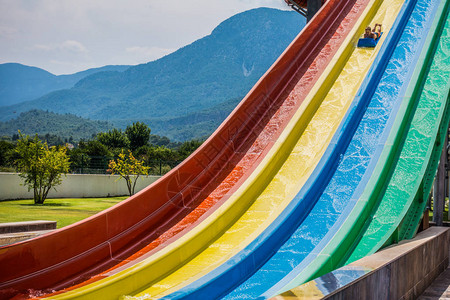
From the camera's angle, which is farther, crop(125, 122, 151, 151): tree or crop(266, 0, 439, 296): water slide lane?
crop(125, 122, 151, 151): tree

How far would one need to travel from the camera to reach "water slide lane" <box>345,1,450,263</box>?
5957mm

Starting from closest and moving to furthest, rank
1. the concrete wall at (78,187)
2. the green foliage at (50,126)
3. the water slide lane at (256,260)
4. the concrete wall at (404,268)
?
the concrete wall at (404,268) < the water slide lane at (256,260) < the concrete wall at (78,187) < the green foliage at (50,126)

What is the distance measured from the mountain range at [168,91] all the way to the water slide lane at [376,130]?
114298 millimetres

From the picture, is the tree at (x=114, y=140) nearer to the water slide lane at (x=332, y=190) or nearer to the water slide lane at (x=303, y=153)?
the water slide lane at (x=303, y=153)

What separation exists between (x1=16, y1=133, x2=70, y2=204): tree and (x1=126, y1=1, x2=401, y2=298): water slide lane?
1064 centimetres

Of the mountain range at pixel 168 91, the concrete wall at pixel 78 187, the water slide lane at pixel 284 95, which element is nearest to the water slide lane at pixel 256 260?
the water slide lane at pixel 284 95

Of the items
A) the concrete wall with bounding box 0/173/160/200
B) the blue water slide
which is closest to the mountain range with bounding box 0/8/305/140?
the concrete wall with bounding box 0/173/160/200

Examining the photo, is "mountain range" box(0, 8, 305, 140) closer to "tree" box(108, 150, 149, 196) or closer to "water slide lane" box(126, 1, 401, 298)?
"tree" box(108, 150, 149, 196)

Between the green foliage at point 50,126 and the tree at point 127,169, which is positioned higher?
the green foliage at point 50,126

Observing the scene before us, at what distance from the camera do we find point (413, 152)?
7.10m

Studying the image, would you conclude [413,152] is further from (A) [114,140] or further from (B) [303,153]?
(A) [114,140]

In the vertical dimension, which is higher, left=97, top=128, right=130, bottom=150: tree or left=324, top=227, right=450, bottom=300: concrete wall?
left=97, top=128, right=130, bottom=150: tree

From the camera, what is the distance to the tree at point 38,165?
658 inches

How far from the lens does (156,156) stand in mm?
51625
